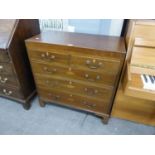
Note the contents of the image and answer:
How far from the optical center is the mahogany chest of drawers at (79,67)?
1.15 metres

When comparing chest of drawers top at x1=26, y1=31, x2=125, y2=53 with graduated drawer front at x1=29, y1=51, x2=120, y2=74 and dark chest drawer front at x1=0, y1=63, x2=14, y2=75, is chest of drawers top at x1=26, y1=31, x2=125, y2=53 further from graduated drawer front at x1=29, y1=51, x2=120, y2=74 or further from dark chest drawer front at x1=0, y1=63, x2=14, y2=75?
dark chest drawer front at x1=0, y1=63, x2=14, y2=75

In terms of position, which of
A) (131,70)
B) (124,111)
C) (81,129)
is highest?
(131,70)

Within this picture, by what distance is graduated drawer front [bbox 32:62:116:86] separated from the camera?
4.06ft

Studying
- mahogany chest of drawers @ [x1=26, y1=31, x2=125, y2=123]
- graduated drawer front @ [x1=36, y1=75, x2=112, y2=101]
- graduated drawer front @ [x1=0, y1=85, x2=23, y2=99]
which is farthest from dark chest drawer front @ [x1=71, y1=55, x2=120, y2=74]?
graduated drawer front @ [x1=0, y1=85, x2=23, y2=99]

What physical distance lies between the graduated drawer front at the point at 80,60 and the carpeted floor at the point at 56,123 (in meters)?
0.69

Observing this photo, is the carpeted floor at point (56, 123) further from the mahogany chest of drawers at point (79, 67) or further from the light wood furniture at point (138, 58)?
the light wood furniture at point (138, 58)

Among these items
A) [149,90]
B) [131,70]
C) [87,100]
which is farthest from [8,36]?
[149,90]

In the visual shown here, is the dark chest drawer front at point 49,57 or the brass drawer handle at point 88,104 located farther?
the brass drawer handle at point 88,104

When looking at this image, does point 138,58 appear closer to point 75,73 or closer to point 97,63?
point 97,63

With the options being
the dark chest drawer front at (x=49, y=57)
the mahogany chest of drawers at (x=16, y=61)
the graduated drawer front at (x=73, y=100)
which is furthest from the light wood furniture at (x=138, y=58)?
the mahogany chest of drawers at (x=16, y=61)

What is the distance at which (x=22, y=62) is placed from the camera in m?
1.50

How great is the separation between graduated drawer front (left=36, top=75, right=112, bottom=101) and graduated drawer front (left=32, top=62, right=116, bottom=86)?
0.07m
